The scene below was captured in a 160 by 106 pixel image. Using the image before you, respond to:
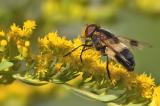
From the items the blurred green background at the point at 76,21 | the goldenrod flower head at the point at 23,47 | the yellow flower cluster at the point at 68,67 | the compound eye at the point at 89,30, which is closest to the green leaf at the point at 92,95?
the yellow flower cluster at the point at 68,67

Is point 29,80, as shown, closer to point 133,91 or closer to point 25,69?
point 25,69

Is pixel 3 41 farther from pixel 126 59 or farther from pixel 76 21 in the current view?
pixel 76 21

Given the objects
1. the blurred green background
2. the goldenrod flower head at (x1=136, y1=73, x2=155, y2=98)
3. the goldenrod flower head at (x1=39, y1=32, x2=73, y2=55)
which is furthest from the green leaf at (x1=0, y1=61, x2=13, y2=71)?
the blurred green background

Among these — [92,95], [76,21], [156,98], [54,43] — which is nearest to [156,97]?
[156,98]

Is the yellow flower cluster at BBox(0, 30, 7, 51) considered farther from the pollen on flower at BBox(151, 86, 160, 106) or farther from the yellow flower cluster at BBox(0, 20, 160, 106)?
the pollen on flower at BBox(151, 86, 160, 106)

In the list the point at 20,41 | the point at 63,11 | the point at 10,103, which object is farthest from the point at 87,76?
the point at 63,11

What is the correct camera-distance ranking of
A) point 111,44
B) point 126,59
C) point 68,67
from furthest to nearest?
point 111,44 < point 126,59 < point 68,67
